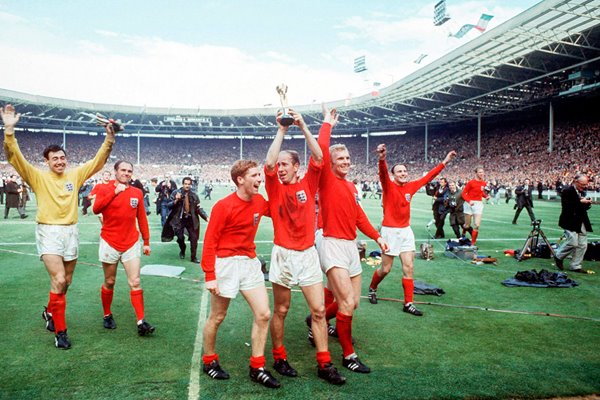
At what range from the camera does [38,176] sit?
4.66m

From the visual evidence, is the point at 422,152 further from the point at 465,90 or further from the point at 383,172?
the point at 383,172

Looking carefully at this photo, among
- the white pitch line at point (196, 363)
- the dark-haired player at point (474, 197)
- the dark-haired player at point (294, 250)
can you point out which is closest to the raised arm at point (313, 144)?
the dark-haired player at point (294, 250)

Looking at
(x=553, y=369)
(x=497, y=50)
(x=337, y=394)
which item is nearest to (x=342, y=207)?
(x=337, y=394)

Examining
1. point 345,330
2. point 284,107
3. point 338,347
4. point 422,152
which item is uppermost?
point 422,152

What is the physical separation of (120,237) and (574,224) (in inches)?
332

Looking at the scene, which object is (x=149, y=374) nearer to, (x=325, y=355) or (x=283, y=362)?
(x=283, y=362)

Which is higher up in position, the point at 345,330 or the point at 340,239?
the point at 340,239

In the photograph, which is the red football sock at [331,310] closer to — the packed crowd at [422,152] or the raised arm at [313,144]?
the raised arm at [313,144]

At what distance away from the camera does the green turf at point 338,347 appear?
367 centimetres

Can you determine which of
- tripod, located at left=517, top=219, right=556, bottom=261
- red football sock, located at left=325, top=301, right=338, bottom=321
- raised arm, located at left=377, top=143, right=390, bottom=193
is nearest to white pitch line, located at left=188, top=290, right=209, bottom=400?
red football sock, located at left=325, top=301, right=338, bottom=321

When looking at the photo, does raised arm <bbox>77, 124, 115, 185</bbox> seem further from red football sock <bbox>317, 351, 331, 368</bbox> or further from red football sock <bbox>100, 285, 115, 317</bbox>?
red football sock <bbox>317, 351, 331, 368</bbox>

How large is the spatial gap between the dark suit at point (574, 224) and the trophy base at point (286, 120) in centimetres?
748

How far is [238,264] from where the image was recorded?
3803mm

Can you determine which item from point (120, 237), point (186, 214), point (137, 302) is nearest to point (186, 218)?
point (186, 214)
